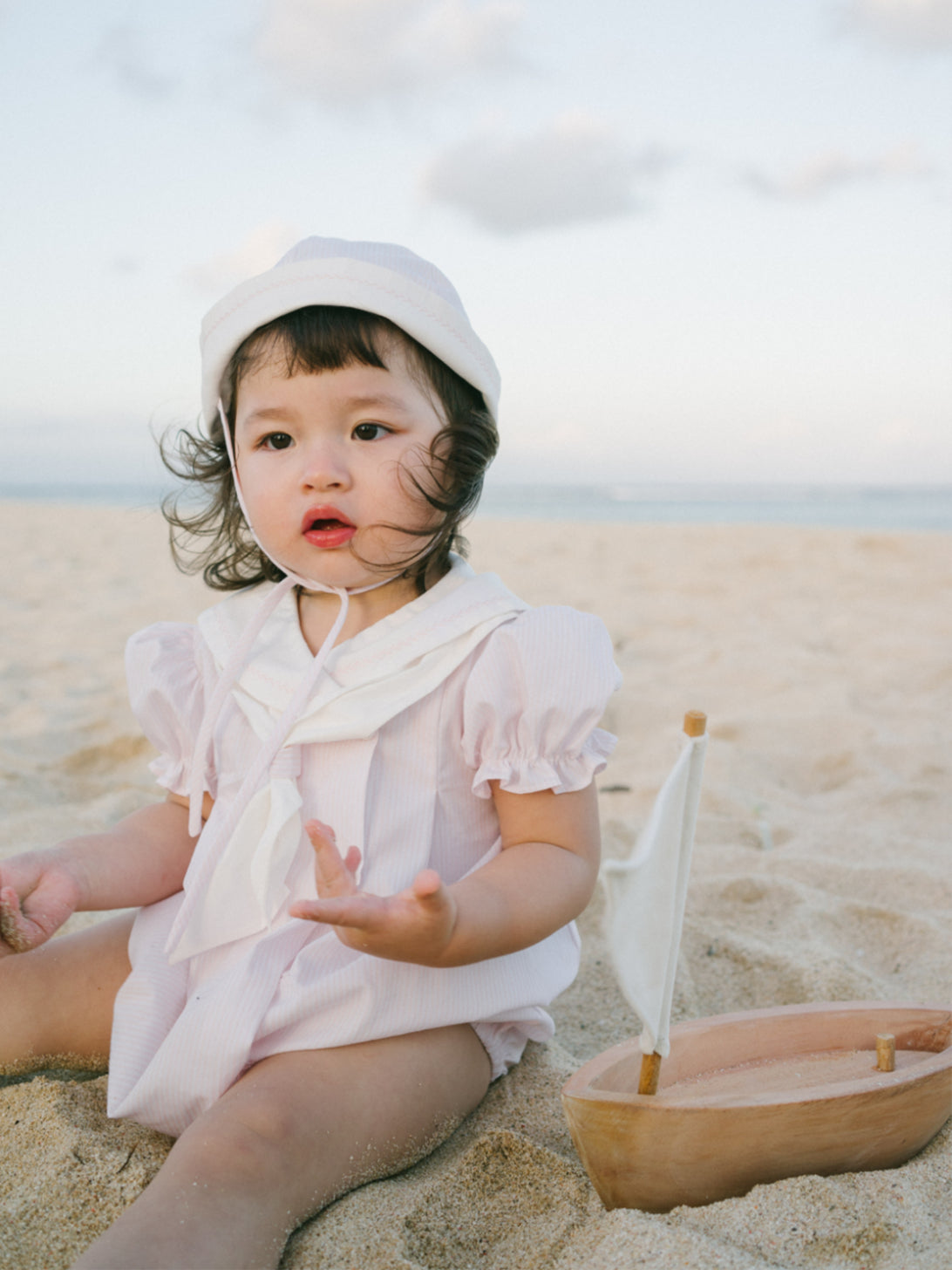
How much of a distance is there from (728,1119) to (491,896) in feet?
1.24

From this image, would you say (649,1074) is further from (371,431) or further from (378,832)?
(371,431)

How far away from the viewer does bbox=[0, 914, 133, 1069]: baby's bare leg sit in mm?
1688

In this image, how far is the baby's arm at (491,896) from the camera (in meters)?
1.18

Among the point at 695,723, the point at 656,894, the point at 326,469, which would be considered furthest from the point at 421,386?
the point at 656,894

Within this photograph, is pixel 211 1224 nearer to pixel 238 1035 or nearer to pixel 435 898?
pixel 238 1035

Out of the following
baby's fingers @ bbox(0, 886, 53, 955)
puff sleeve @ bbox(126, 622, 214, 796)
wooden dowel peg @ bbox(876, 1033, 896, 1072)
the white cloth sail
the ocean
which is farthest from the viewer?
the ocean

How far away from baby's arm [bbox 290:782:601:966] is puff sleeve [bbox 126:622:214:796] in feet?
1.79

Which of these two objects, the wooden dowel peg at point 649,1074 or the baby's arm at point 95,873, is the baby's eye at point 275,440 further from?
the wooden dowel peg at point 649,1074

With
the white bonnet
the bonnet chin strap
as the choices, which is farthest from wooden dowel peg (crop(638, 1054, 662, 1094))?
the white bonnet

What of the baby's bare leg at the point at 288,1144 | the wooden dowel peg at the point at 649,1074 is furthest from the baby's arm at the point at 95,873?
the wooden dowel peg at the point at 649,1074

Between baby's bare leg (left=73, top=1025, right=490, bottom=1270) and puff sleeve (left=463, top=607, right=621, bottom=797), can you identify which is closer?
baby's bare leg (left=73, top=1025, right=490, bottom=1270)

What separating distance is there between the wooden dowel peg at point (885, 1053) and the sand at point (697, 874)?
117 mm

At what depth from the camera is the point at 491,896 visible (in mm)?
1379

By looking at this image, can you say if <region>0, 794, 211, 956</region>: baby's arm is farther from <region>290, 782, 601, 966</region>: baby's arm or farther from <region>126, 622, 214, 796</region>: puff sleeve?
<region>290, 782, 601, 966</region>: baby's arm
